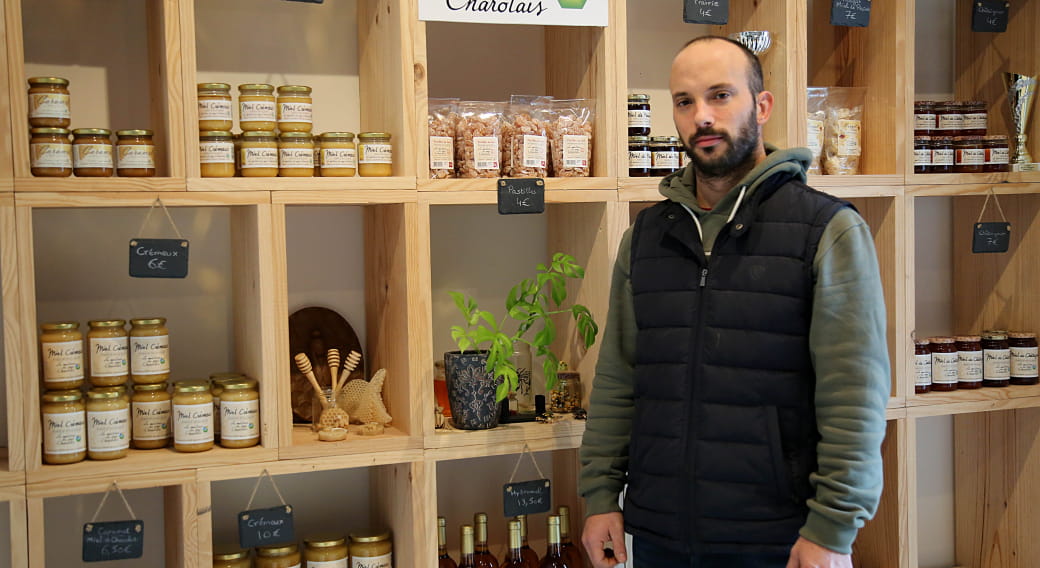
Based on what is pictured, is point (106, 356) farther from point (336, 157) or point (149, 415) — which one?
point (336, 157)

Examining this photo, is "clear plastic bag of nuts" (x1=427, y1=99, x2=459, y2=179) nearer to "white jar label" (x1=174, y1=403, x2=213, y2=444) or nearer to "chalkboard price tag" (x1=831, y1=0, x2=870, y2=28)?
"white jar label" (x1=174, y1=403, x2=213, y2=444)

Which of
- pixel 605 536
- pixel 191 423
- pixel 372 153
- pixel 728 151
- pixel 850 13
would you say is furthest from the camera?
pixel 850 13

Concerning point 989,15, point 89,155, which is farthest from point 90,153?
point 989,15

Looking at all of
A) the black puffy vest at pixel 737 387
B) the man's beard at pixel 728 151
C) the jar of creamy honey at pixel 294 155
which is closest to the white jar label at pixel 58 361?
the jar of creamy honey at pixel 294 155

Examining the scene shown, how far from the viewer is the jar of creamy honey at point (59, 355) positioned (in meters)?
2.04

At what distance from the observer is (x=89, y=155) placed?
6.63 ft

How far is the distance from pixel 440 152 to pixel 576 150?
31cm

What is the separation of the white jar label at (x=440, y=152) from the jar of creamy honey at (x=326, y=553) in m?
0.85

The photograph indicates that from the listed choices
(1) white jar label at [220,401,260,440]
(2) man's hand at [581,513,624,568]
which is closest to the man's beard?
(2) man's hand at [581,513,624,568]

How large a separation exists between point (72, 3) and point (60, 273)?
1.94ft

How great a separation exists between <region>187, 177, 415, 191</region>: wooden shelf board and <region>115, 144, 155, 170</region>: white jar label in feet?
0.32

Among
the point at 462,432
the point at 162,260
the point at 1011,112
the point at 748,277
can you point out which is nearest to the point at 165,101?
the point at 162,260

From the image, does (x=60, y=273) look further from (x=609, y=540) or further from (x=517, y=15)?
(x=609, y=540)

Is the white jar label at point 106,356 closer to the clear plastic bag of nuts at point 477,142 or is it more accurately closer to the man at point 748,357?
the clear plastic bag of nuts at point 477,142
